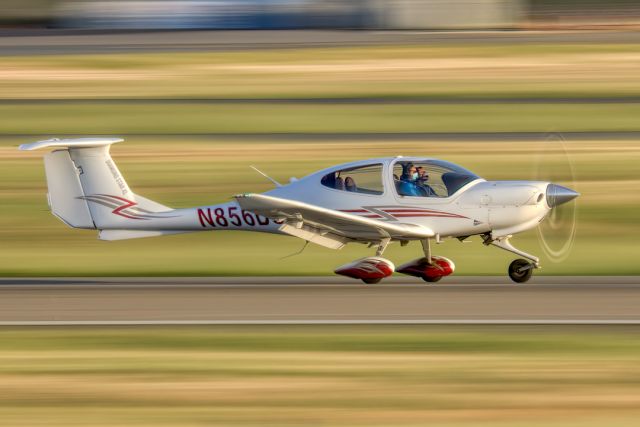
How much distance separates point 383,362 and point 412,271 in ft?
15.7

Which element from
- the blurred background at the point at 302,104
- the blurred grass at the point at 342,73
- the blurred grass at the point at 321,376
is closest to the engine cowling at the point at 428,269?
the blurred background at the point at 302,104

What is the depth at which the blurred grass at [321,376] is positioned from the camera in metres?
9.80

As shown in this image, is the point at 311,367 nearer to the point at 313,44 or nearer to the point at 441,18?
the point at 313,44

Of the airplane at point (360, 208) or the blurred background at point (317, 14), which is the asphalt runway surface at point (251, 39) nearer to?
the blurred background at point (317, 14)

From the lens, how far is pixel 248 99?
35.7 m

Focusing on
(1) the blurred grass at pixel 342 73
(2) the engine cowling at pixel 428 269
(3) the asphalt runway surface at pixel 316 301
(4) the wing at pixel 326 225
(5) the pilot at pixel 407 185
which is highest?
(1) the blurred grass at pixel 342 73

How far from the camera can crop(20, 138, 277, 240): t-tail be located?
54.4ft

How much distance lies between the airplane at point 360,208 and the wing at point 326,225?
1 cm

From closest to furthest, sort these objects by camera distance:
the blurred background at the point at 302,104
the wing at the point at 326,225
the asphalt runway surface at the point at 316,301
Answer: the asphalt runway surface at the point at 316,301 → the wing at the point at 326,225 → the blurred background at the point at 302,104

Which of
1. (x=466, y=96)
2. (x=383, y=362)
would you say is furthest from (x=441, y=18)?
(x=383, y=362)

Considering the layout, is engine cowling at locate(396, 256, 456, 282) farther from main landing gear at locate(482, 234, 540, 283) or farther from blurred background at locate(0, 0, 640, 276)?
blurred background at locate(0, 0, 640, 276)

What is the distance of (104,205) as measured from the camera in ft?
54.9

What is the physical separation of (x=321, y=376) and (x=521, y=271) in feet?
19.8

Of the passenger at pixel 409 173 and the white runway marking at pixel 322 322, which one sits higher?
the passenger at pixel 409 173
